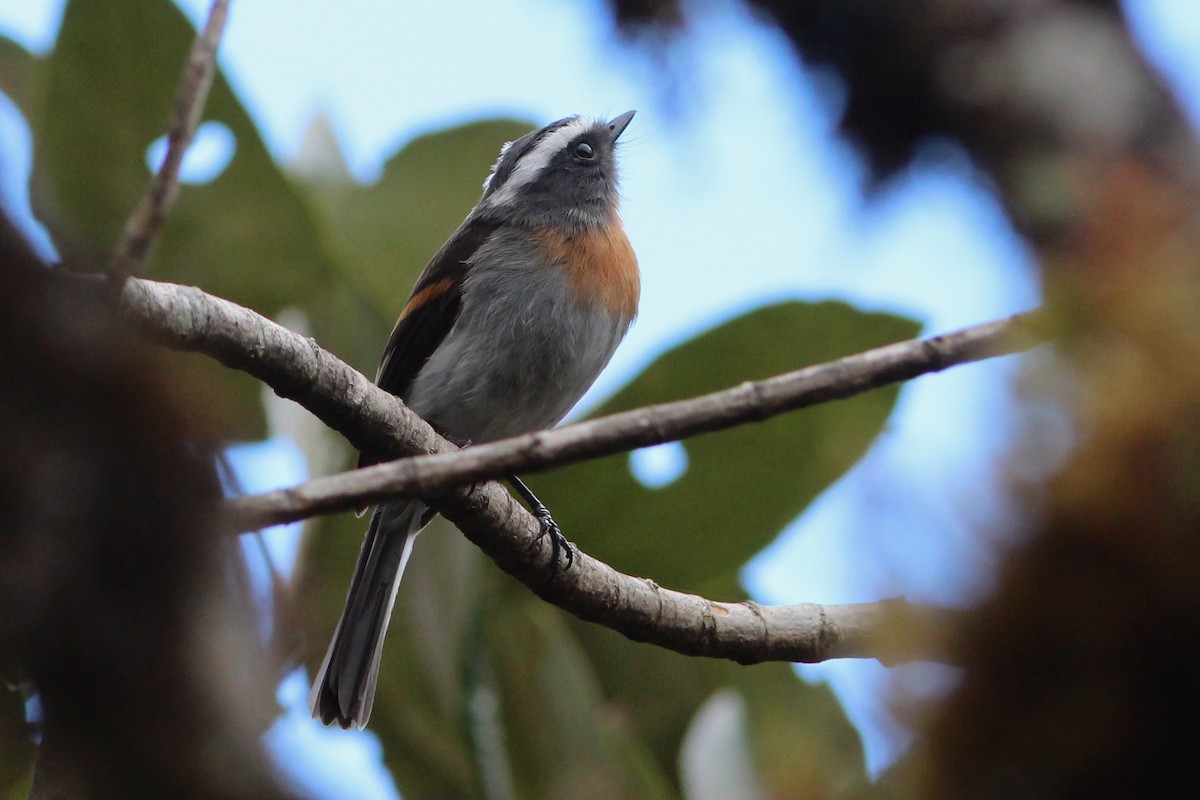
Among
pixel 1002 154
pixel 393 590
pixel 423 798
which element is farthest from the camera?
pixel 393 590

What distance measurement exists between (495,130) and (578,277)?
1205 millimetres

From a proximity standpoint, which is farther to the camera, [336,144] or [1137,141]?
[336,144]

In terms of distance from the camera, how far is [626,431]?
2111 mm

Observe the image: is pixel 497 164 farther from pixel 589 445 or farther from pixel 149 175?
pixel 589 445

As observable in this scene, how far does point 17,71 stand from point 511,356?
261 cm

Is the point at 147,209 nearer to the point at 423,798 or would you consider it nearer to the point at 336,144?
the point at 423,798

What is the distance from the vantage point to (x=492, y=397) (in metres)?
4.44

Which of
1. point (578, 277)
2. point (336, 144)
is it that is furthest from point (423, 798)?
point (336, 144)

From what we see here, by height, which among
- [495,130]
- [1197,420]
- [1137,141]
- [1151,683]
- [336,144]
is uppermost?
[336,144]

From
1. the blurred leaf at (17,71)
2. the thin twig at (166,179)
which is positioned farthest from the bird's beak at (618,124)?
the thin twig at (166,179)

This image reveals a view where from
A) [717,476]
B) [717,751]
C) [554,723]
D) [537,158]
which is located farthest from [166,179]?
[537,158]

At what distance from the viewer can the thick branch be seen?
2.03 m

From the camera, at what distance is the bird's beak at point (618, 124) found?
5672mm

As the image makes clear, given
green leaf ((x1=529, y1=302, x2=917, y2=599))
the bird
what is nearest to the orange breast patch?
the bird
